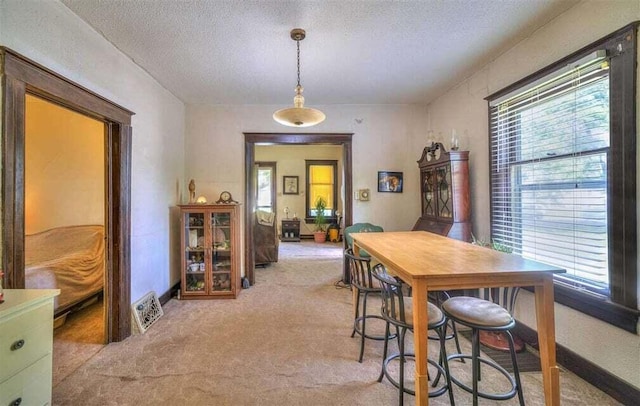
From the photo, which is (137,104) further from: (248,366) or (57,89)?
(248,366)

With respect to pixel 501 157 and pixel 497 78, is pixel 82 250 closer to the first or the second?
pixel 501 157

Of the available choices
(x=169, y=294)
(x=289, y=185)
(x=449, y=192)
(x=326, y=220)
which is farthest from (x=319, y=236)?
(x=449, y=192)

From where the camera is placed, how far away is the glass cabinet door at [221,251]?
11.9 feet

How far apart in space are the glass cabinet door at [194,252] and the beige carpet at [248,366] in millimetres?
337

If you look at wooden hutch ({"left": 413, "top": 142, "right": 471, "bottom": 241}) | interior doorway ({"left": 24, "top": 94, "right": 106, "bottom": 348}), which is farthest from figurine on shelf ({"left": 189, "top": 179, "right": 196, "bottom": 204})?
wooden hutch ({"left": 413, "top": 142, "right": 471, "bottom": 241})

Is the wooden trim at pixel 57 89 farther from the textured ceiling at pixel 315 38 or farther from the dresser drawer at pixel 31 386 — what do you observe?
the dresser drawer at pixel 31 386

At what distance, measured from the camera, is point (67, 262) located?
288cm

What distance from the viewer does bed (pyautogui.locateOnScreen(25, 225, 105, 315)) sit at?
266cm

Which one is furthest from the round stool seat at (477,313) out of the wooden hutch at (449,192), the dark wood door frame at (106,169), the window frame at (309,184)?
the window frame at (309,184)

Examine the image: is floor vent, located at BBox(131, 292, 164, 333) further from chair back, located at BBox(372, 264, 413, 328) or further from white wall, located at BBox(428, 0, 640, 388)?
white wall, located at BBox(428, 0, 640, 388)

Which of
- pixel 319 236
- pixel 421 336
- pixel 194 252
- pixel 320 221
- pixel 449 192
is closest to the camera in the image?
pixel 421 336

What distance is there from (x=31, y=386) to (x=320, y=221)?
7.02m

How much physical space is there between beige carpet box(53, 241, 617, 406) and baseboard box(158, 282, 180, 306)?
0.17 metres

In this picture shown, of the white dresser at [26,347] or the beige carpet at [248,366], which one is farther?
the beige carpet at [248,366]
